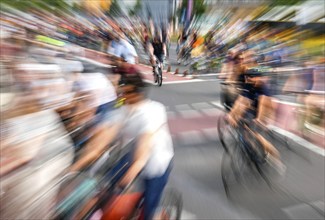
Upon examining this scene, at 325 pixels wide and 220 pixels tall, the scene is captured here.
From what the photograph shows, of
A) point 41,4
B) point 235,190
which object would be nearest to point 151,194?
point 235,190

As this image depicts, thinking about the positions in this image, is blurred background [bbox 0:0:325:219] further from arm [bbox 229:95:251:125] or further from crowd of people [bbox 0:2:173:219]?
arm [bbox 229:95:251:125]

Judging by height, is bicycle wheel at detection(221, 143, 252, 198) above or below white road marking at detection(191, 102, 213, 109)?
above

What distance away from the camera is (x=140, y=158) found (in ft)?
7.98

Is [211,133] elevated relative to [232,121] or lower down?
lower down

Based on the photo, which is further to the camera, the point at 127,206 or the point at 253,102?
the point at 253,102

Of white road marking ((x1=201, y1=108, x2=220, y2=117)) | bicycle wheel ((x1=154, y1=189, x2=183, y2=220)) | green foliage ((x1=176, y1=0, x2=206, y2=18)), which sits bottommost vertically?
white road marking ((x1=201, y1=108, x2=220, y2=117))

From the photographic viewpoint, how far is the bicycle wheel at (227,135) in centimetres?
467

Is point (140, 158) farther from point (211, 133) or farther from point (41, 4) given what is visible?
point (211, 133)

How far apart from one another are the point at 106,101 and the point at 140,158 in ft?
4.46

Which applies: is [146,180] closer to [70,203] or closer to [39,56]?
[70,203]

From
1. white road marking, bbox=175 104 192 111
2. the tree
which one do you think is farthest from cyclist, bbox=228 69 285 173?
white road marking, bbox=175 104 192 111

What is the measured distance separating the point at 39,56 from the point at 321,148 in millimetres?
4780

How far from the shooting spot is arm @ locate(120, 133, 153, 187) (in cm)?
239

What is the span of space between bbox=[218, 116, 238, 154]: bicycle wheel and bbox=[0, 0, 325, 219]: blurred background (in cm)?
33
